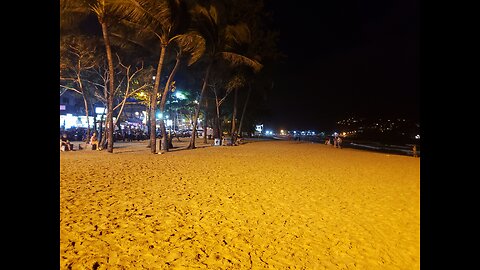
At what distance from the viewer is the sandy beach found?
3.49 m

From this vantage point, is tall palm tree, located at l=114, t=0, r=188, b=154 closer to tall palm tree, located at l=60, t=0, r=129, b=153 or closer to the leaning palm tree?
tall palm tree, located at l=60, t=0, r=129, b=153

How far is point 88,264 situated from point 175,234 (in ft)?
4.18

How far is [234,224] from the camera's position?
475 centimetres

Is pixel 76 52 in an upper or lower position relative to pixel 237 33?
lower

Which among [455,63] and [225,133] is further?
[225,133]

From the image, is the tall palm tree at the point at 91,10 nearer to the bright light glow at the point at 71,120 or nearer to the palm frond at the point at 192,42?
the palm frond at the point at 192,42

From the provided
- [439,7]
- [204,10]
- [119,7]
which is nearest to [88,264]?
[439,7]

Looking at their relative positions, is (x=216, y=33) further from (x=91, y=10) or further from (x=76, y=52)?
(x=76, y=52)

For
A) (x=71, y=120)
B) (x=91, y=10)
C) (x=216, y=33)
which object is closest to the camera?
(x=91, y=10)

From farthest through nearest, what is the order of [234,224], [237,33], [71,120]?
[71,120], [237,33], [234,224]

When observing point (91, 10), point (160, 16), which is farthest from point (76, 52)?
point (160, 16)

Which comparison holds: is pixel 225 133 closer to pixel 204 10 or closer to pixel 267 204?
pixel 204 10

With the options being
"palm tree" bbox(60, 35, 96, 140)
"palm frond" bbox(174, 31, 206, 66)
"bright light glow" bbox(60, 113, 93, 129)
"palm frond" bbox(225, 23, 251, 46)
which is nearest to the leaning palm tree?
"palm frond" bbox(225, 23, 251, 46)

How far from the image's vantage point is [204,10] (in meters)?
17.2
